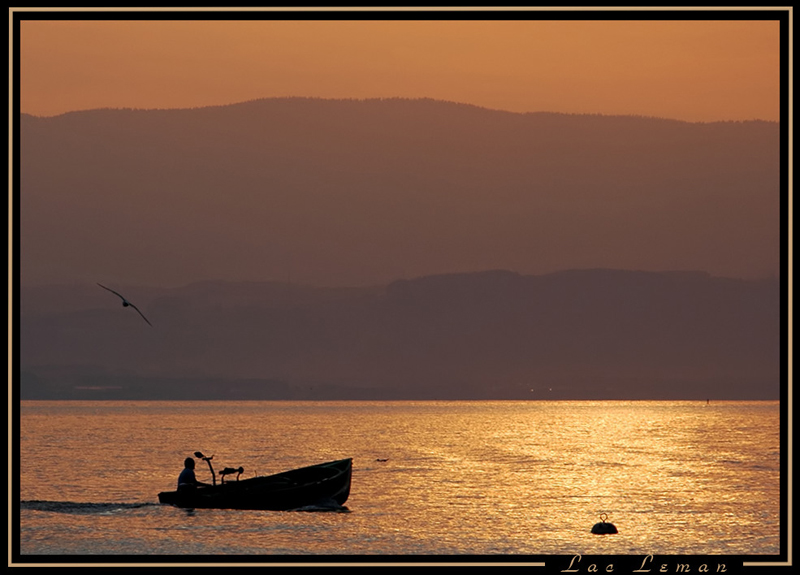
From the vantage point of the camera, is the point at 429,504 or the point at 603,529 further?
the point at 429,504

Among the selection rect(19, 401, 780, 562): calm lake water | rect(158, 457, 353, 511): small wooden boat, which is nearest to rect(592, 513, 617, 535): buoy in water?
rect(19, 401, 780, 562): calm lake water

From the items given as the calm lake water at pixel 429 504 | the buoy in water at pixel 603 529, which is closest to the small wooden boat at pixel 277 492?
the calm lake water at pixel 429 504

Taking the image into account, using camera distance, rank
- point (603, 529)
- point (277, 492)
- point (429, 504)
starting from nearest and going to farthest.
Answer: point (603, 529) → point (277, 492) → point (429, 504)

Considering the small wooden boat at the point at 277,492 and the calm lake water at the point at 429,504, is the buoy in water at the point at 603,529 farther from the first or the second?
the small wooden boat at the point at 277,492

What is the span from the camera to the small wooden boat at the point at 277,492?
44438 mm

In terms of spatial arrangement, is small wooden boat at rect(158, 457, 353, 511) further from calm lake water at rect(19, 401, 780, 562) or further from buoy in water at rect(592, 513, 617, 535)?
buoy in water at rect(592, 513, 617, 535)

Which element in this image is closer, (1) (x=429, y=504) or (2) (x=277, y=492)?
(2) (x=277, y=492)

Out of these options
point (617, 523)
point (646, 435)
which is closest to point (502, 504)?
point (617, 523)

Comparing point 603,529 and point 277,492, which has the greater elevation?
point 277,492

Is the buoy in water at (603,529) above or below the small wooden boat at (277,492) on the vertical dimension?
below

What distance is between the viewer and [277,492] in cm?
4609

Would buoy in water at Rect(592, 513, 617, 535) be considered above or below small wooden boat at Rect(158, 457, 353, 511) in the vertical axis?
below

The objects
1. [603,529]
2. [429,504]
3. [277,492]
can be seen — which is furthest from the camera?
[429,504]

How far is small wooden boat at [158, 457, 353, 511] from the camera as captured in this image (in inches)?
1750
